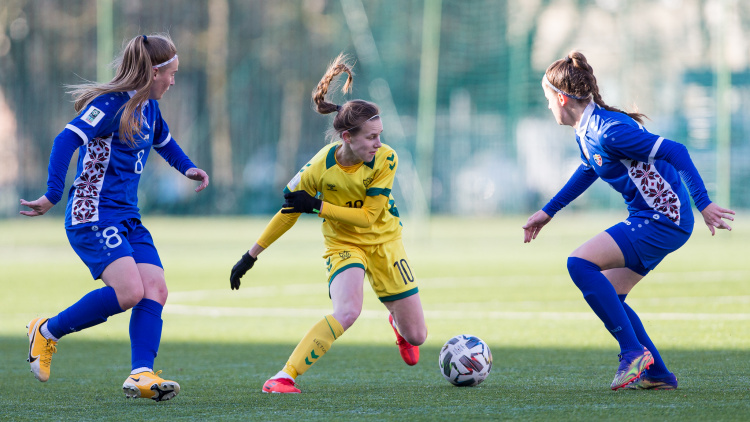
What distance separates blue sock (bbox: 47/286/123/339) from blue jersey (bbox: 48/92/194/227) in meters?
0.38

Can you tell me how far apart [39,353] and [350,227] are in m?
1.86

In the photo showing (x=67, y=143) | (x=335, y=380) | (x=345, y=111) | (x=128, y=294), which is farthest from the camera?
(x=335, y=380)

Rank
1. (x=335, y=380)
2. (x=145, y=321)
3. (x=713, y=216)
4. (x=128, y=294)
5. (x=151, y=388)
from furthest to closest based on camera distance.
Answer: (x=335, y=380) → (x=145, y=321) → (x=128, y=294) → (x=151, y=388) → (x=713, y=216)

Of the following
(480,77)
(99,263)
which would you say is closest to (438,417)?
(99,263)

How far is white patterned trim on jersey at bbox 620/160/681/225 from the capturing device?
5.19 metres

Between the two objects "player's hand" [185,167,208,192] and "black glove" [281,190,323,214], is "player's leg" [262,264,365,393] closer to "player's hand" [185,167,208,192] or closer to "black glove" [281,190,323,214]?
"black glove" [281,190,323,214]

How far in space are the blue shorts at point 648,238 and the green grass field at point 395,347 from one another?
68cm

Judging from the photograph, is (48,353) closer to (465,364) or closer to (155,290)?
(155,290)

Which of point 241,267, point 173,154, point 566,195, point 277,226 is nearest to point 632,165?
point 566,195

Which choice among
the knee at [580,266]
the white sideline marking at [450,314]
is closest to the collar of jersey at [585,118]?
the knee at [580,266]

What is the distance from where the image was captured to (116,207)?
527 centimetres

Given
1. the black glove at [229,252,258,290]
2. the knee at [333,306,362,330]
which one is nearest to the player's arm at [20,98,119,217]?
the black glove at [229,252,258,290]

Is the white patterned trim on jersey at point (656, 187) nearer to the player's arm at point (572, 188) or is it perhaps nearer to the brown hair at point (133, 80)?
the player's arm at point (572, 188)

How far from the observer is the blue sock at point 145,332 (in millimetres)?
5109
